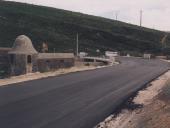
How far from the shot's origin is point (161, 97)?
1101 inches

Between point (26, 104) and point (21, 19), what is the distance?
449ft

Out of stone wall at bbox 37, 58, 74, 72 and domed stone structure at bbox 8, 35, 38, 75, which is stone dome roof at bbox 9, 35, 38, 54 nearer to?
domed stone structure at bbox 8, 35, 38, 75

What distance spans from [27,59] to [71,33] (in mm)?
86428

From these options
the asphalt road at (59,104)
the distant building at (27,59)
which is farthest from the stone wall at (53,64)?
the asphalt road at (59,104)

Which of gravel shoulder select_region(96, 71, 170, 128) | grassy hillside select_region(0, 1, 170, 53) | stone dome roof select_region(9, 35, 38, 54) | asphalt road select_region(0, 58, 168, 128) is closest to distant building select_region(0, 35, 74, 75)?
stone dome roof select_region(9, 35, 38, 54)

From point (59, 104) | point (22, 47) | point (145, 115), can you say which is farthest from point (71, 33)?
point (145, 115)

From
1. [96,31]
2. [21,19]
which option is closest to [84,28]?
[96,31]

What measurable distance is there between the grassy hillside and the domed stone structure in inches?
2150

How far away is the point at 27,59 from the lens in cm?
6431

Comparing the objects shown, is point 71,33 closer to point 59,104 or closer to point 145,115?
point 59,104

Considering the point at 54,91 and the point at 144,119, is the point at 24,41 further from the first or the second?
the point at 144,119

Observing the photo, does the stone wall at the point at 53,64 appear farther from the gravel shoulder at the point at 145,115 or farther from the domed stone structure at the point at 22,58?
the gravel shoulder at the point at 145,115

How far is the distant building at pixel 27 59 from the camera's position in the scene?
6344cm

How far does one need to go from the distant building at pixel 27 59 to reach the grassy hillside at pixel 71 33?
51287mm
